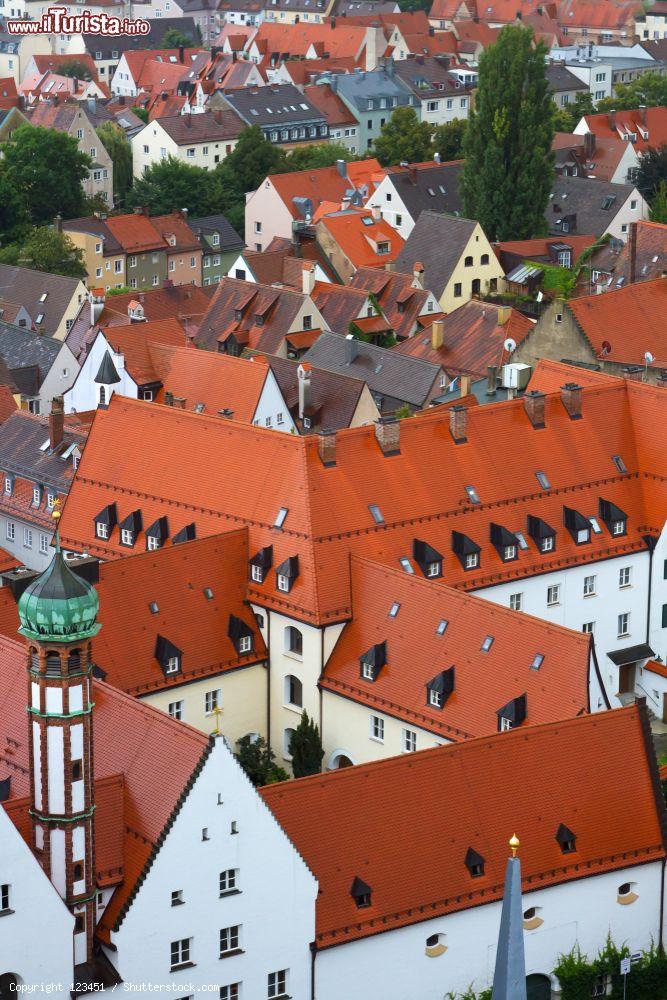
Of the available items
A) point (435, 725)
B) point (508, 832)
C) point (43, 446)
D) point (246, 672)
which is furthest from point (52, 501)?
point (508, 832)

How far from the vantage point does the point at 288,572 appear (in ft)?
315

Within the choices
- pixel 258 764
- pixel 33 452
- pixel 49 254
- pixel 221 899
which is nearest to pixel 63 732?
pixel 221 899

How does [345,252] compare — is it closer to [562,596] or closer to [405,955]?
[562,596]

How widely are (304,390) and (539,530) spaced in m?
27.0

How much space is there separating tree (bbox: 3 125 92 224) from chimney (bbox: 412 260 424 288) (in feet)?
152

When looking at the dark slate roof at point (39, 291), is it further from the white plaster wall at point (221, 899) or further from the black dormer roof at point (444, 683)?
the white plaster wall at point (221, 899)

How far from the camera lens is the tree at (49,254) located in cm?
17375

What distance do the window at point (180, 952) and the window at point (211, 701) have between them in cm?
2406

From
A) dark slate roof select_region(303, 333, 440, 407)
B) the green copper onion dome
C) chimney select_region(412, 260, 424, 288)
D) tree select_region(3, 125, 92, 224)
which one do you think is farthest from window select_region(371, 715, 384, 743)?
tree select_region(3, 125, 92, 224)

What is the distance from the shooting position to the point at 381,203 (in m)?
185

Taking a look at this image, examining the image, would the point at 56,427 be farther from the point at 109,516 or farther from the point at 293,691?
the point at 293,691

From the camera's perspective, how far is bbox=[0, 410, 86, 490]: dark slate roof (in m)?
114

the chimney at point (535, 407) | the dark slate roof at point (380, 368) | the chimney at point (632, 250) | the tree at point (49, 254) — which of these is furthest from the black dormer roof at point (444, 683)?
the tree at point (49, 254)

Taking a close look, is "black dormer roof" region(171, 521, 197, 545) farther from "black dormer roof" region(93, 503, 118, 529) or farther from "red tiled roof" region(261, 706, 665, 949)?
"red tiled roof" region(261, 706, 665, 949)
